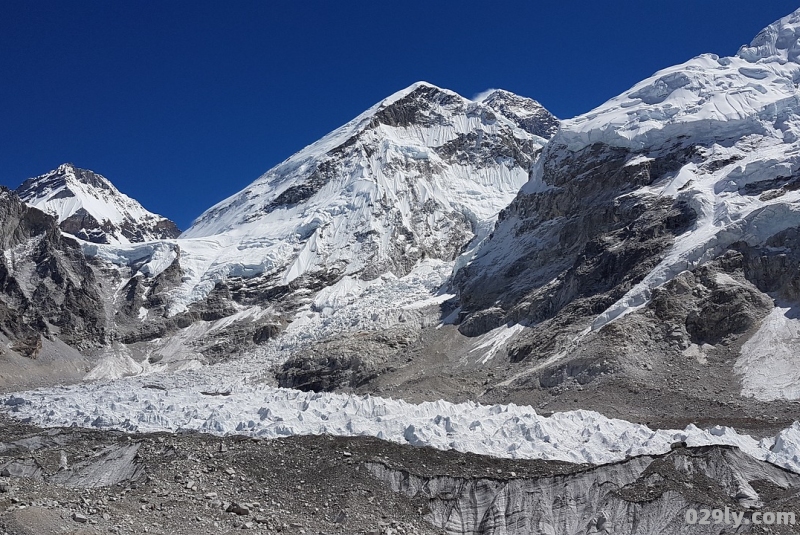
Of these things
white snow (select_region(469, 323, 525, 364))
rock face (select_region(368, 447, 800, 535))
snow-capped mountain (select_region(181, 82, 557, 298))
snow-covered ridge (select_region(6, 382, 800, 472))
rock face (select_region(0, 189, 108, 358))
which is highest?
snow-capped mountain (select_region(181, 82, 557, 298))

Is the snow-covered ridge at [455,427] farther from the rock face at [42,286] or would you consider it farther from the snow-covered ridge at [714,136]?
the rock face at [42,286]

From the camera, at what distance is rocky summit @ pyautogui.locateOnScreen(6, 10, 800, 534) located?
24031 mm

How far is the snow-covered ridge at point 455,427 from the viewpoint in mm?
29969

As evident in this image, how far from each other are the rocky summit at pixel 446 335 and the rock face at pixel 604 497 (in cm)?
9

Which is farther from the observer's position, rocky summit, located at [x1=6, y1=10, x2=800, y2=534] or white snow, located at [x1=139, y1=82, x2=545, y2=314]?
white snow, located at [x1=139, y1=82, x2=545, y2=314]

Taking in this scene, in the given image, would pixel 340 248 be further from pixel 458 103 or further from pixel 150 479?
pixel 150 479

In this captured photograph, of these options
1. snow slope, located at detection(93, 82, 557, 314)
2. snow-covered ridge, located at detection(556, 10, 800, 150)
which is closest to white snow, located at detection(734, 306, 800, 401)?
snow-covered ridge, located at detection(556, 10, 800, 150)

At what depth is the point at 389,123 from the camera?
550 ft

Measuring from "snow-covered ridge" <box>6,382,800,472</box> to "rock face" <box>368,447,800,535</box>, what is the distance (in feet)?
11.0

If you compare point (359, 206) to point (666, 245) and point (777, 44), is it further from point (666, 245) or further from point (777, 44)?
point (666, 245)

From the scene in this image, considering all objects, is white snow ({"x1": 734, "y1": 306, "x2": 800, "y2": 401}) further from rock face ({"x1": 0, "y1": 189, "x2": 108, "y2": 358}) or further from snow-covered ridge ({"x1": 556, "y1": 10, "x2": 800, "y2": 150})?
rock face ({"x1": 0, "y1": 189, "x2": 108, "y2": 358})

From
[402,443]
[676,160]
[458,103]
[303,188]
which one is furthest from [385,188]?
[402,443]

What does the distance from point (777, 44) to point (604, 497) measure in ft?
382

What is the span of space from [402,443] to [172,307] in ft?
304
